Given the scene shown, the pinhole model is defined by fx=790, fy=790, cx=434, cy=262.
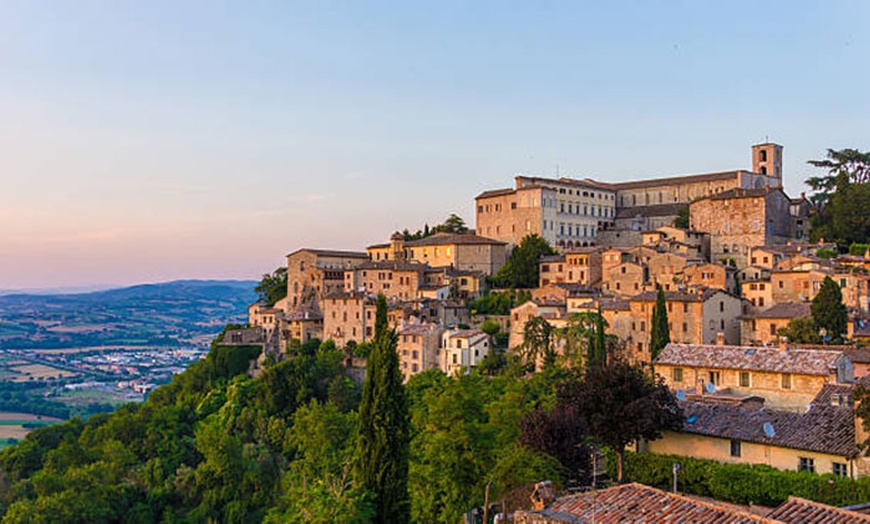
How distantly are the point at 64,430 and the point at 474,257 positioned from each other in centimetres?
3696

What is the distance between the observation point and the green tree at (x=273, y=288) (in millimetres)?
77750

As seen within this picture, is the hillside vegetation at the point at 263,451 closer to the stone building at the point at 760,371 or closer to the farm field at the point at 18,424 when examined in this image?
the stone building at the point at 760,371

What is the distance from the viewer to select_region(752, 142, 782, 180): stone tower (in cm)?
7706

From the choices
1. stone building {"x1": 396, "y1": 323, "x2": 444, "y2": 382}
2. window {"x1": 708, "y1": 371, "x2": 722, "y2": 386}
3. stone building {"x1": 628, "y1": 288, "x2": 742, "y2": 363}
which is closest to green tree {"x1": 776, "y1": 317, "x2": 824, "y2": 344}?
stone building {"x1": 628, "y1": 288, "x2": 742, "y2": 363}

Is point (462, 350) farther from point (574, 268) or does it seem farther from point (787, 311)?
point (787, 311)

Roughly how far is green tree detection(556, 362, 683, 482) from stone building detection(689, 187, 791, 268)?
41037 mm

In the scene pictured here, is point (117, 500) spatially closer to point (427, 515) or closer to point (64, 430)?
point (64, 430)

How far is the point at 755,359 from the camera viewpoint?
33281mm

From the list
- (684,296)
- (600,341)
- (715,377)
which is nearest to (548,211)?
(684,296)

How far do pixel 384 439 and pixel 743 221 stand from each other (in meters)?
49.8

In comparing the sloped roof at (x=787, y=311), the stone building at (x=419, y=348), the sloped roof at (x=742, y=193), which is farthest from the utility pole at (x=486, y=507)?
the sloped roof at (x=742, y=193)

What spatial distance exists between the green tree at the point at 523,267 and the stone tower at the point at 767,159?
86.0 feet

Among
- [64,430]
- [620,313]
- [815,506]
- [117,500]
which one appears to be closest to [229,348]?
[64,430]

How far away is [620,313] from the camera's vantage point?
49.2 metres
